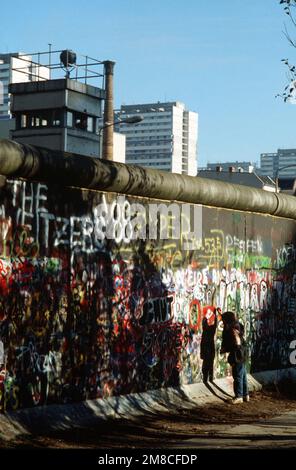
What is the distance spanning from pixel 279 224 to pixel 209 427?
685 centimetres

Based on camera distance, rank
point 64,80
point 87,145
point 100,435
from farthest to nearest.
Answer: point 87,145 < point 64,80 < point 100,435

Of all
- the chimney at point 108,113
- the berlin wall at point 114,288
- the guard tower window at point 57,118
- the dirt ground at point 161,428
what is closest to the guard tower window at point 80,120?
the guard tower window at point 57,118

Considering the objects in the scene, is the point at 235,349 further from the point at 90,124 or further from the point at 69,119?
the point at 90,124

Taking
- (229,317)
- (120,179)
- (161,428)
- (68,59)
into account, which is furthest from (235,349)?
(68,59)

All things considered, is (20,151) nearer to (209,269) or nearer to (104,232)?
(104,232)

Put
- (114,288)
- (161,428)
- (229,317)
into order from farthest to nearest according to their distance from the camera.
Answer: (229,317) < (114,288) < (161,428)

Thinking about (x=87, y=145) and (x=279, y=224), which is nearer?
(x=279, y=224)

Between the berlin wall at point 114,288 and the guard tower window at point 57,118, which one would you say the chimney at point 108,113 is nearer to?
the guard tower window at point 57,118

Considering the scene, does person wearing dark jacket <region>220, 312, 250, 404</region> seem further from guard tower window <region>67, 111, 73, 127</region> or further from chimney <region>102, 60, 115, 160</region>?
chimney <region>102, 60, 115, 160</region>

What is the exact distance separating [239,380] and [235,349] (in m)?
0.60

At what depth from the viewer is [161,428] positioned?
12.2 metres

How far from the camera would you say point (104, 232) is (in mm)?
12562

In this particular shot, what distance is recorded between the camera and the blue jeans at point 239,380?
A: 15078 millimetres
